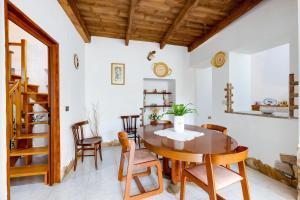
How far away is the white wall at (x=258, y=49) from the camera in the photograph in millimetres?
2258

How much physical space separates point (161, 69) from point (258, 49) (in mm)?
2274

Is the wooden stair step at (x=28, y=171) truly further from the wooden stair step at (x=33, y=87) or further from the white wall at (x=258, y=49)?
the white wall at (x=258, y=49)

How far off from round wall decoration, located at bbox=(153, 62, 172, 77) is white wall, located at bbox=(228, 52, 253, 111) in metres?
1.69

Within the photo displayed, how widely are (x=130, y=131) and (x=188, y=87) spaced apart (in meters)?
2.20

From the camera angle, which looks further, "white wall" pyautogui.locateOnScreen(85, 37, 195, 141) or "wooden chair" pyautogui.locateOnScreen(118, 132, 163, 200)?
"white wall" pyautogui.locateOnScreen(85, 37, 195, 141)

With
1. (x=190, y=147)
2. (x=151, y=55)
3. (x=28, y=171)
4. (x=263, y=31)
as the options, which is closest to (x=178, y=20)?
(x=151, y=55)

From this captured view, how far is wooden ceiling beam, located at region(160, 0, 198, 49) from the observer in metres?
2.85

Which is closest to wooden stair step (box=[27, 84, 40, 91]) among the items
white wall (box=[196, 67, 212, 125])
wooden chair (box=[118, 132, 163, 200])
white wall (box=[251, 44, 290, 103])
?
wooden chair (box=[118, 132, 163, 200])

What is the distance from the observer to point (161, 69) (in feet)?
14.7

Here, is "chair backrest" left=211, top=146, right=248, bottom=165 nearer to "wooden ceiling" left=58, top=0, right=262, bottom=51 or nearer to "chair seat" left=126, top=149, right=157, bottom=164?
"chair seat" left=126, top=149, right=157, bottom=164

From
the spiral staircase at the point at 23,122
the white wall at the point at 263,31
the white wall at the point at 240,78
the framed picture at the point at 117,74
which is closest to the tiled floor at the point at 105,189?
the spiral staircase at the point at 23,122

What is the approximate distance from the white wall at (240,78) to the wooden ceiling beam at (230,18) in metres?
0.66

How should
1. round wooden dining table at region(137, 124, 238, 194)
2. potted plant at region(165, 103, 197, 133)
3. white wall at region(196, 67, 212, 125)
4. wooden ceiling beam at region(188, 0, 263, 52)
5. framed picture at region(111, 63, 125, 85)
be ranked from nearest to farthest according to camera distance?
1. round wooden dining table at region(137, 124, 238, 194)
2. potted plant at region(165, 103, 197, 133)
3. wooden ceiling beam at region(188, 0, 263, 52)
4. framed picture at region(111, 63, 125, 85)
5. white wall at region(196, 67, 212, 125)

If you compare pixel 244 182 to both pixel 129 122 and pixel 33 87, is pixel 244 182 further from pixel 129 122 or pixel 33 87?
pixel 33 87
